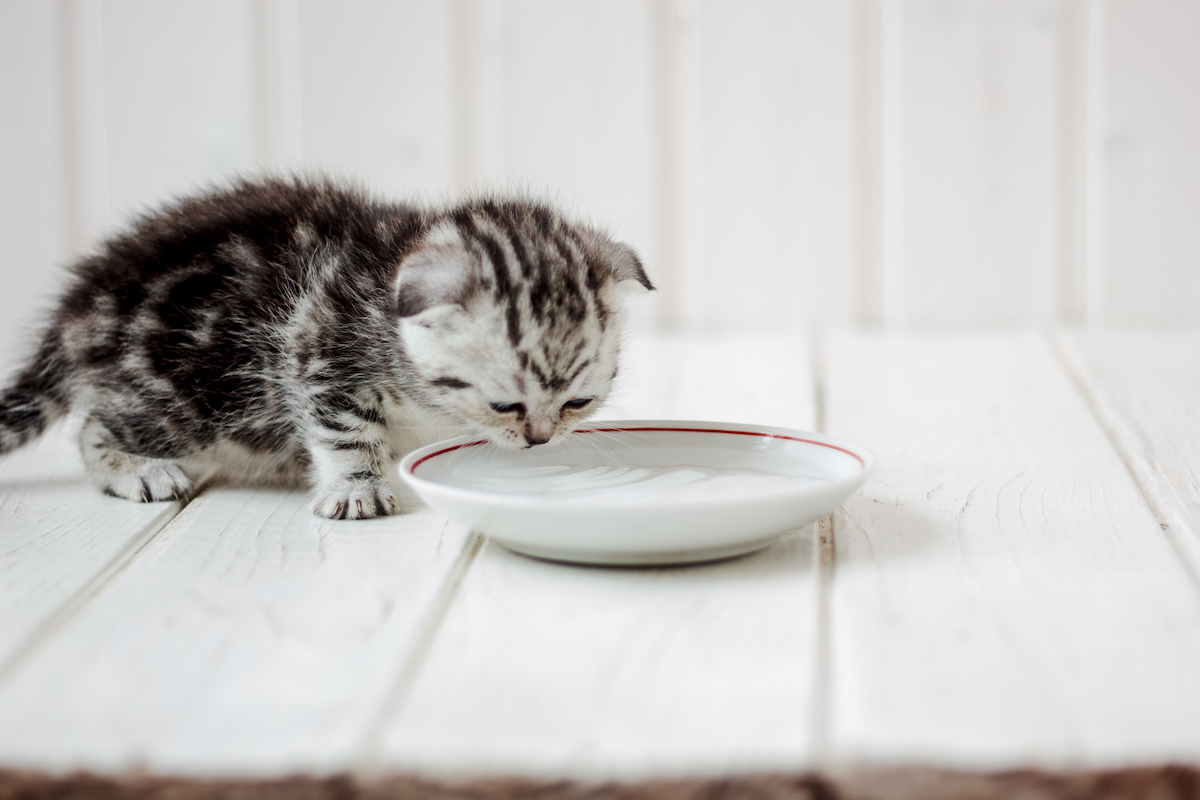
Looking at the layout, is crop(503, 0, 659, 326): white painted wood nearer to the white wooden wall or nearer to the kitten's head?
the white wooden wall

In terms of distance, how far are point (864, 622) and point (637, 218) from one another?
227 centimetres

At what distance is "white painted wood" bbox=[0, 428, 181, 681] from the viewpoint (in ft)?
3.75

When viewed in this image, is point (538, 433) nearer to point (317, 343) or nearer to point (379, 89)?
point (317, 343)

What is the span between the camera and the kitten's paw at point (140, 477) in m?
1.70

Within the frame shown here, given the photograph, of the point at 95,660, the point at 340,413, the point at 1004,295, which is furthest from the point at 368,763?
the point at 1004,295

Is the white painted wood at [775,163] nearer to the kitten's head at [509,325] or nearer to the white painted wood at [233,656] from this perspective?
the kitten's head at [509,325]

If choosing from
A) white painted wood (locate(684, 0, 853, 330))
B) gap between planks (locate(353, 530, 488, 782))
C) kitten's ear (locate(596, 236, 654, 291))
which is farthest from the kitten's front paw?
white painted wood (locate(684, 0, 853, 330))

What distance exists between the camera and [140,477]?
1.72 metres

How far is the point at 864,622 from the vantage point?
1083 millimetres

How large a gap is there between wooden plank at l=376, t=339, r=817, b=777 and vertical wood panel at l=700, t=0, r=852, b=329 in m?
2.00

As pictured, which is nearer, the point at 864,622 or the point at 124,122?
the point at 864,622

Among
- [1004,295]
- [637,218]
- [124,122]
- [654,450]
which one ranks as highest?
[124,122]

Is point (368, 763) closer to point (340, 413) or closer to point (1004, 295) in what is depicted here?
point (340, 413)

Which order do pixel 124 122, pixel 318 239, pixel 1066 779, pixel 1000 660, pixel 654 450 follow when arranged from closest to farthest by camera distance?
pixel 1066 779 → pixel 1000 660 → pixel 654 450 → pixel 318 239 → pixel 124 122
